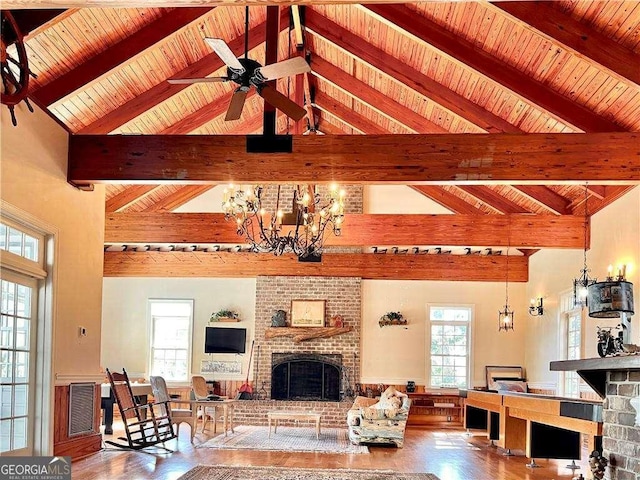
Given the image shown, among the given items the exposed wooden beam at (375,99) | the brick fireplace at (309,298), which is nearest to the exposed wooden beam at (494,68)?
the exposed wooden beam at (375,99)

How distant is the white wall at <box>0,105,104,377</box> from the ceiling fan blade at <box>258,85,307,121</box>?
222 centimetres

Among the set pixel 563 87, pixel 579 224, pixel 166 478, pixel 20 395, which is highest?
pixel 563 87

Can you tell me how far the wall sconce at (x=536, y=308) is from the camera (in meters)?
13.1

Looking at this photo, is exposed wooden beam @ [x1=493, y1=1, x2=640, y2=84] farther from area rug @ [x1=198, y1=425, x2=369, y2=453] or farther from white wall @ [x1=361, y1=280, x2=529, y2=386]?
white wall @ [x1=361, y1=280, x2=529, y2=386]

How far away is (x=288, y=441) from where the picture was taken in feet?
36.8

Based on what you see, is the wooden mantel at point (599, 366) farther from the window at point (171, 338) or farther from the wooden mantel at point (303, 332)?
the window at point (171, 338)

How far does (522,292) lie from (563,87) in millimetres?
7383

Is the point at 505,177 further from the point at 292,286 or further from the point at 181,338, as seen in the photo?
the point at 181,338

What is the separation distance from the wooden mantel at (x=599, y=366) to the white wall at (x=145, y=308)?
33.7 ft

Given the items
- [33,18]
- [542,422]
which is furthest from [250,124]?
[542,422]

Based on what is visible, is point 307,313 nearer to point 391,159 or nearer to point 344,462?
point 344,462

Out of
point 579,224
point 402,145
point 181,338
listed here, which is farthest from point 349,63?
point 181,338

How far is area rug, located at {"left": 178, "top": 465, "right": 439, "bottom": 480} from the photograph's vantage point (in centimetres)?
747

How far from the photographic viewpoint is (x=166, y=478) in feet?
24.1
